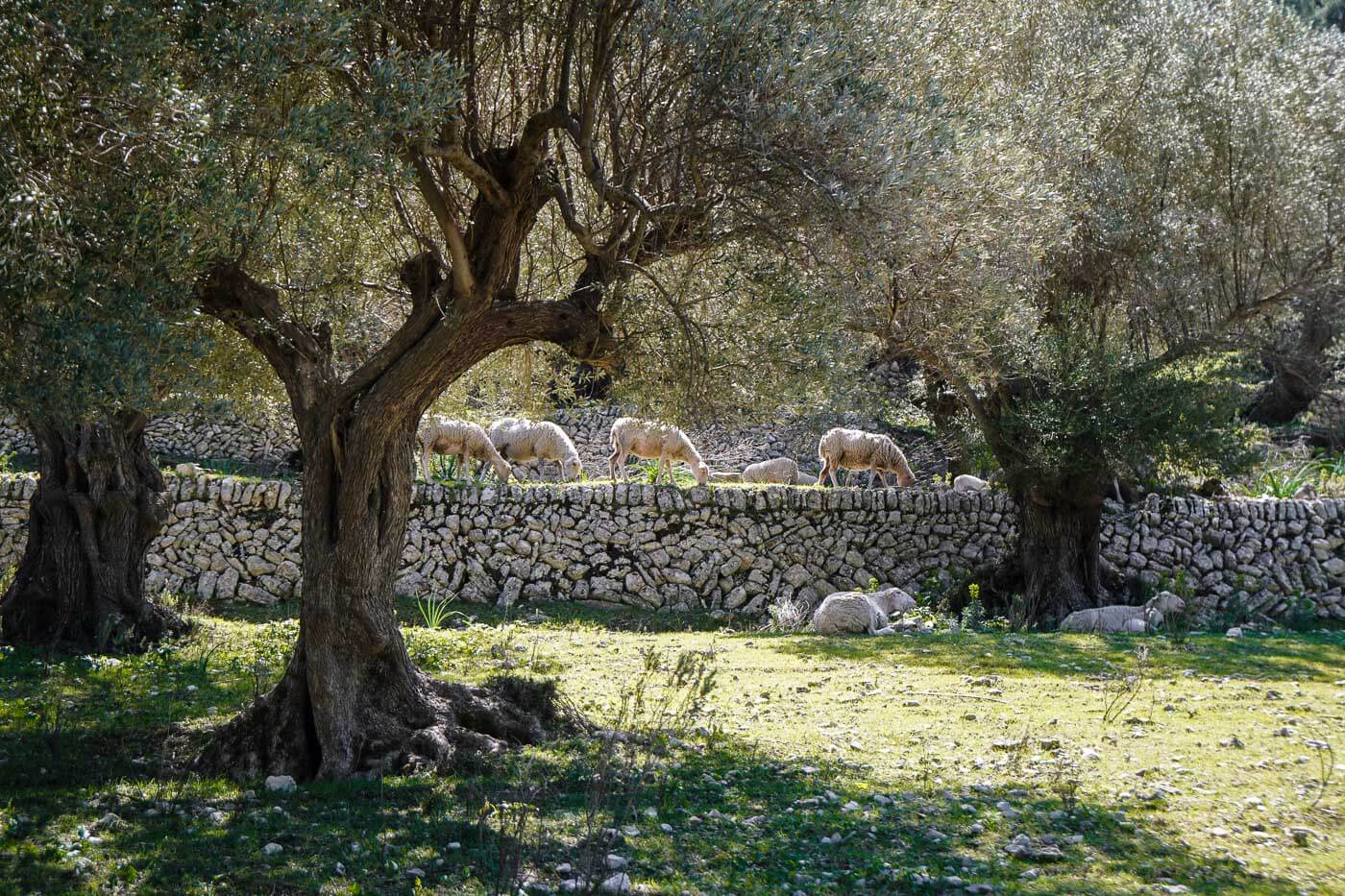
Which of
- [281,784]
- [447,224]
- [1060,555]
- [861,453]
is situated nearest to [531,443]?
[861,453]

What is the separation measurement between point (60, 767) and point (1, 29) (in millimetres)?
4680

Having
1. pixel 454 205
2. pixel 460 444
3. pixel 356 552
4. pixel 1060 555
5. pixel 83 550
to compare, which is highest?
pixel 454 205

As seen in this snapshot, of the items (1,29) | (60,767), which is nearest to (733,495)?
(60,767)

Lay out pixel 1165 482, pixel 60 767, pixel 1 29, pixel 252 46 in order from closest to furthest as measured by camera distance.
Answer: pixel 1 29 → pixel 252 46 → pixel 60 767 → pixel 1165 482

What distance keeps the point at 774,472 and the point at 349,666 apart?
54.8 feet

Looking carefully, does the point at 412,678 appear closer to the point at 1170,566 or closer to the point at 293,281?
the point at 293,281

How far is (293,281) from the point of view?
9.54 metres

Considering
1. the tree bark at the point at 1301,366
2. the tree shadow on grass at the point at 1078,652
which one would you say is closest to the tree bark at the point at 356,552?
the tree shadow on grass at the point at 1078,652

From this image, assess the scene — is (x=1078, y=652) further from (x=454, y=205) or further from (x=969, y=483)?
(x=454, y=205)

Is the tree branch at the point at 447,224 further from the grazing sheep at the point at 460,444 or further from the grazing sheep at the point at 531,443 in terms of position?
the grazing sheep at the point at 531,443

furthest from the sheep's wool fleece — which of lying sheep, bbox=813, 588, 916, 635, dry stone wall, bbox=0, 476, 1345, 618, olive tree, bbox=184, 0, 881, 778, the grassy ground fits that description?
olive tree, bbox=184, 0, 881, 778

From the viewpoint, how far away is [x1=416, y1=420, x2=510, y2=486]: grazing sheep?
19844mm

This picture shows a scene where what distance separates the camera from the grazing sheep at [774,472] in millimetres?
23422

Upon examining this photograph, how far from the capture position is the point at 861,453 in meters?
21.6
